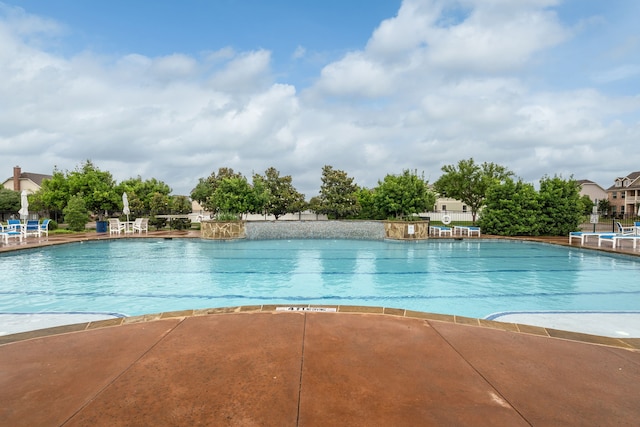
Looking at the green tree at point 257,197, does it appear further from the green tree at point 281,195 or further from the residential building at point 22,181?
the residential building at point 22,181

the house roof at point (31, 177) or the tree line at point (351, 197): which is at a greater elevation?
the house roof at point (31, 177)

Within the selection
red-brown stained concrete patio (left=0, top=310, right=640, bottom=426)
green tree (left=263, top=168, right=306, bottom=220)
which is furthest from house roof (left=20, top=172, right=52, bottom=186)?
red-brown stained concrete patio (left=0, top=310, right=640, bottom=426)

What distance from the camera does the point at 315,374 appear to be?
268 cm

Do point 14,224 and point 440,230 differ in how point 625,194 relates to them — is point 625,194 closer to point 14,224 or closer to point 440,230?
point 440,230

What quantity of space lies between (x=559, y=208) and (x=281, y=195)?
2145cm

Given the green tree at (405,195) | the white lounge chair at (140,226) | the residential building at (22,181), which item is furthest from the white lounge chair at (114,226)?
the residential building at (22,181)

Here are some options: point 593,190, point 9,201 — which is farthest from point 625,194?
point 9,201

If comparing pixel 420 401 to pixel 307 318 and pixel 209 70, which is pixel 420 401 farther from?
pixel 209 70

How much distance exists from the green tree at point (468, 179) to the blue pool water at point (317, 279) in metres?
12.5

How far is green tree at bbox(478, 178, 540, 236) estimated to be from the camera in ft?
59.2

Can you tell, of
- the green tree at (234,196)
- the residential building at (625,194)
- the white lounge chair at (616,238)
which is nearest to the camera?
the white lounge chair at (616,238)

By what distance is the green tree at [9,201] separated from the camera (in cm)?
3456

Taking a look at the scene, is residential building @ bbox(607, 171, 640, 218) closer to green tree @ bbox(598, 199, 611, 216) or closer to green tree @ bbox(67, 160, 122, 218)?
green tree @ bbox(598, 199, 611, 216)

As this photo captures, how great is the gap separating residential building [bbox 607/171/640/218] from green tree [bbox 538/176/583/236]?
3517cm
